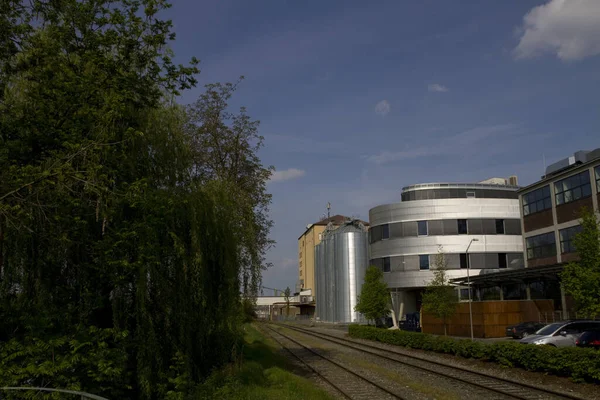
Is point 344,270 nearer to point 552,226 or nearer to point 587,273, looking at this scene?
point 552,226

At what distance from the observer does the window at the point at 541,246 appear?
1681 inches

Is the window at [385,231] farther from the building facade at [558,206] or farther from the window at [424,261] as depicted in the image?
the building facade at [558,206]

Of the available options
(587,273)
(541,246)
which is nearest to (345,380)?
(587,273)

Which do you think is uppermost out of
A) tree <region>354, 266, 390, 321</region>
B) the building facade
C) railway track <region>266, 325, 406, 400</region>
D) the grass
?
the building facade

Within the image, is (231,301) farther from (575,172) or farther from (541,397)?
(575,172)

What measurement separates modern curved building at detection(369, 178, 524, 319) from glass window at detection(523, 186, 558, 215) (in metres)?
14.5

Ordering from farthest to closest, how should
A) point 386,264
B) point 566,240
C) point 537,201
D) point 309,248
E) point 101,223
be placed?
point 309,248 < point 386,264 < point 537,201 < point 566,240 < point 101,223

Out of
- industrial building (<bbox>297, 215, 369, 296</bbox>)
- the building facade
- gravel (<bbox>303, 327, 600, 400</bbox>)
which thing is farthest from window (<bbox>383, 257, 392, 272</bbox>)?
industrial building (<bbox>297, 215, 369, 296</bbox>)

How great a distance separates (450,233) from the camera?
61.3 metres

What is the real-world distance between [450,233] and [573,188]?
75.2 ft

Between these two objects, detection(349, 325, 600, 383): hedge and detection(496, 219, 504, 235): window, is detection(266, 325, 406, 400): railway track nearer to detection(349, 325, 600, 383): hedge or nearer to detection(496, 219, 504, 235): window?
detection(349, 325, 600, 383): hedge

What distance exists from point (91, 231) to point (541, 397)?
42.8 feet

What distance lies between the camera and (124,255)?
12.9 meters

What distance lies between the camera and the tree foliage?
38.3 feet
